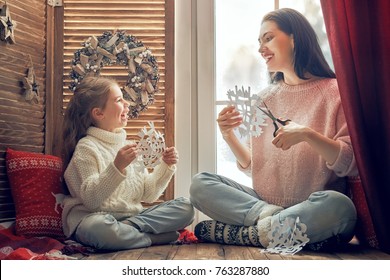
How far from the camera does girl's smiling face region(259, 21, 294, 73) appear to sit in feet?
6.27

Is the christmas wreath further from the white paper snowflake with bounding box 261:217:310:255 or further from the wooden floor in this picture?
the white paper snowflake with bounding box 261:217:310:255

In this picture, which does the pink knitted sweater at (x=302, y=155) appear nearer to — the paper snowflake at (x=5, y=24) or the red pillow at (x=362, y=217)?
the red pillow at (x=362, y=217)

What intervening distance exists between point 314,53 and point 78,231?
92cm

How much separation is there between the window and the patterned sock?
34cm

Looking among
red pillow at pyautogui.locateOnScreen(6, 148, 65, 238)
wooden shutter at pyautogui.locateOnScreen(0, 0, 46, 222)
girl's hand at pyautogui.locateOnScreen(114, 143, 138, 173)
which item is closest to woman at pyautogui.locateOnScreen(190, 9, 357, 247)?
girl's hand at pyautogui.locateOnScreen(114, 143, 138, 173)

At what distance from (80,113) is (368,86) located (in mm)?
912

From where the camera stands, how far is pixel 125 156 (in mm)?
1771

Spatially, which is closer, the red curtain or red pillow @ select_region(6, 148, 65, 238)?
the red curtain

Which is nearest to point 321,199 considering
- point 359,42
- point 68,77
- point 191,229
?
point 359,42

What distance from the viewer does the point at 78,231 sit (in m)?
1.79

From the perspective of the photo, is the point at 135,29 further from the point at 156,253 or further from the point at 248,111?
the point at 156,253

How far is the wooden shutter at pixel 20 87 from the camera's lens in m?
1.95

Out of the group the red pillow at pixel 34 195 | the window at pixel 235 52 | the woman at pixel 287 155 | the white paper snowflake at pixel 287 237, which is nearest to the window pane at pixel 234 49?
the window at pixel 235 52
